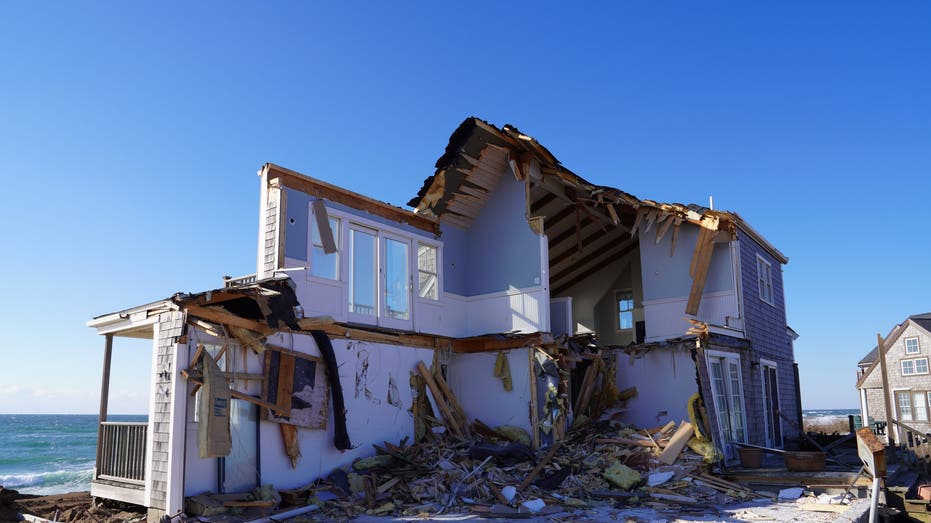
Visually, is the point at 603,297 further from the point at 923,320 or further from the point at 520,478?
the point at 923,320

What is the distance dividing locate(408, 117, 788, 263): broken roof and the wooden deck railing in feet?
22.6

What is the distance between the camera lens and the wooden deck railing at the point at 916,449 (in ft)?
56.0

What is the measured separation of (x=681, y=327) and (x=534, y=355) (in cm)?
466

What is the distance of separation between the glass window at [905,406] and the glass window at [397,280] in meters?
36.2

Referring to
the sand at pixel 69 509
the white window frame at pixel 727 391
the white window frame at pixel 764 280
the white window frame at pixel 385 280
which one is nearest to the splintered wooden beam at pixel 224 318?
the sand at pixel 69 509

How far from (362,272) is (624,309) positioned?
34.7 feet

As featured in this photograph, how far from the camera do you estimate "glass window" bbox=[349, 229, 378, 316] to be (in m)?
14.2

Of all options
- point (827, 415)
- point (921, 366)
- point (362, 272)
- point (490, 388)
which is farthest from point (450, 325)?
point (827, 415)

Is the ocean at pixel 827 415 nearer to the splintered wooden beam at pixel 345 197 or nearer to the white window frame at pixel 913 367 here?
the white window frame at pixel 913 367

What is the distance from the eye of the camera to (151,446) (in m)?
10.5

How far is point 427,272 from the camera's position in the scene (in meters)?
16.2

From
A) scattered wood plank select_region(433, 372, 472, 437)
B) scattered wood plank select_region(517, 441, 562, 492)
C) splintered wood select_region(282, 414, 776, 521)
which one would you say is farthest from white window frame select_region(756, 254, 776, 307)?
scattered wood plank select_region(433, 372, 472, 437)

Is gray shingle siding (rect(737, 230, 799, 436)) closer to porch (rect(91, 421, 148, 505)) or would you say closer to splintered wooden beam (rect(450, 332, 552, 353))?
splintered wooden beam (rect(450, 332, 552, 353))

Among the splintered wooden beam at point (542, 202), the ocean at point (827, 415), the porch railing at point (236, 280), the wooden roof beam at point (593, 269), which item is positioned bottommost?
the ocean at point (827, 415)
